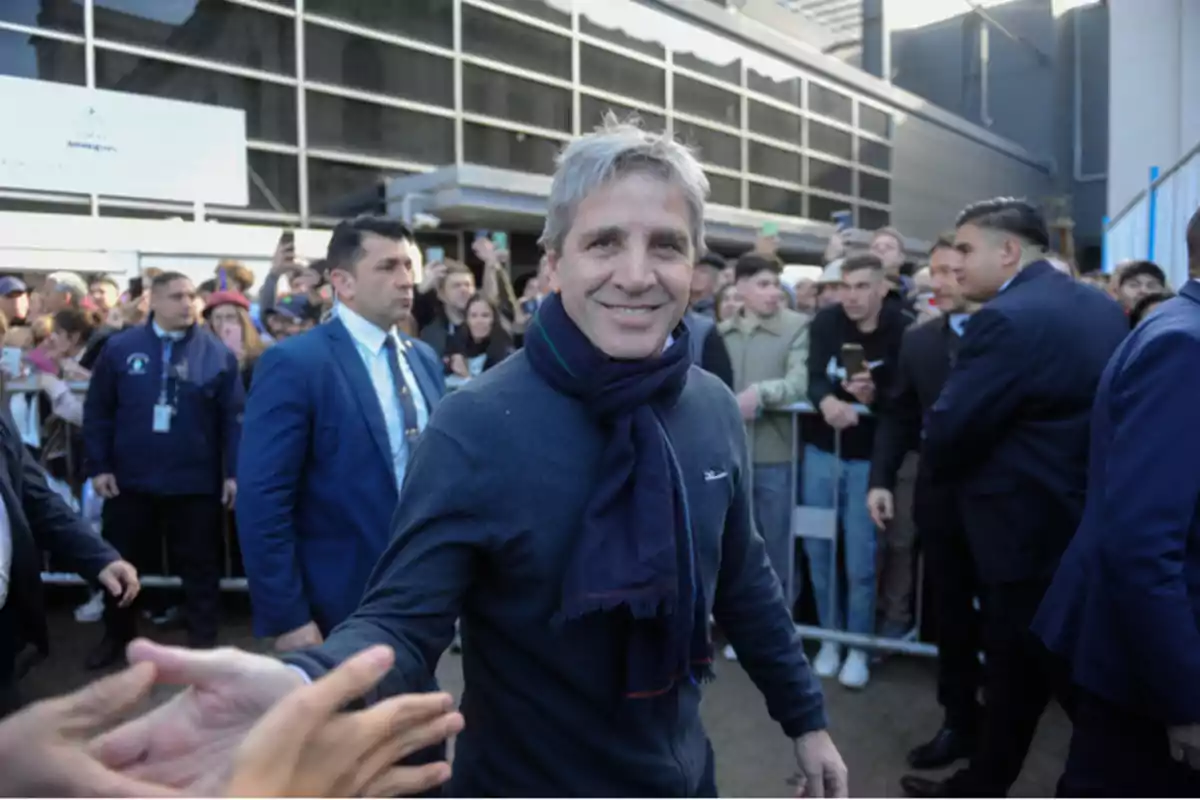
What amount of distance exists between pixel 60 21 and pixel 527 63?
388 inches

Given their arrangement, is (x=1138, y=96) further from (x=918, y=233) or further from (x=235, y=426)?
(x=918, y=233)

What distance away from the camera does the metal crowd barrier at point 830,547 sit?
4766 mm

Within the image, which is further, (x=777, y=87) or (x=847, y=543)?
(x=777, y=87)

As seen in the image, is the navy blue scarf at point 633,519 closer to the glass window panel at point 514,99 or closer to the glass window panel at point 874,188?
the glass window panel at point 514,99

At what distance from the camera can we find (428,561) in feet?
4.89

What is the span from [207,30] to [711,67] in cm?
1379

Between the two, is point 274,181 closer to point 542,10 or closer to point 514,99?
point 514,99

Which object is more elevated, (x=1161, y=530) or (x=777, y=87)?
(x=777, y=87)

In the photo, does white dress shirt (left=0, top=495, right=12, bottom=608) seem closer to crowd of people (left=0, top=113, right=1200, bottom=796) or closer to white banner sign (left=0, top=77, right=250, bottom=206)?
crowd of people (left=0, top=113, right=1200, bottom=796)

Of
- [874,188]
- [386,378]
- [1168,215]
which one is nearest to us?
[386,378]

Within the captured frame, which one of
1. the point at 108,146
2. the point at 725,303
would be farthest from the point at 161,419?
the point at 108,146

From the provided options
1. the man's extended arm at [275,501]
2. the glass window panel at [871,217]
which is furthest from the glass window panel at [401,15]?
the glass window panel at [871,217]

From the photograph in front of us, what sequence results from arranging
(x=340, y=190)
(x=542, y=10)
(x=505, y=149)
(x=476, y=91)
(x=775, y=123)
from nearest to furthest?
1. (x=340, y=190)
2. (x=476, y=91)
3. (x=505, y=149)
4. (x=542, y=10)
5. (x=775, y=123)

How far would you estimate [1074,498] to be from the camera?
2934 millimetres
